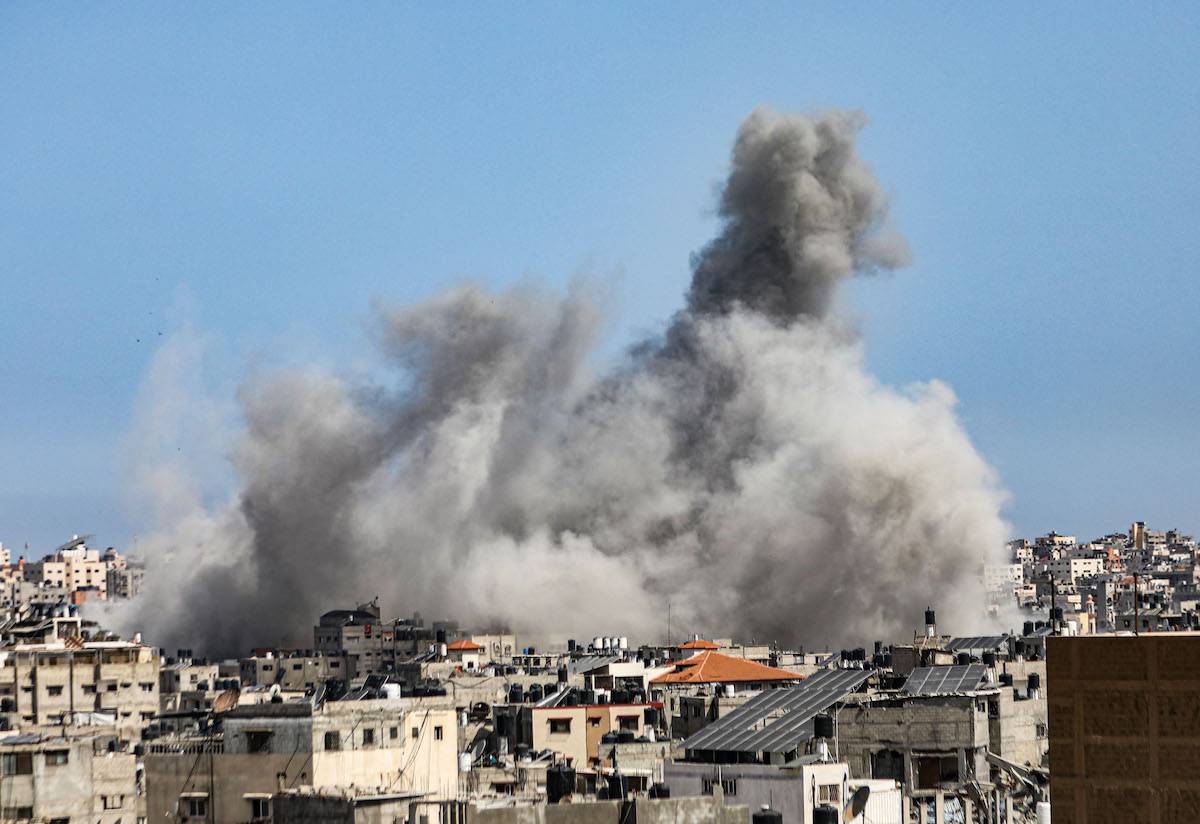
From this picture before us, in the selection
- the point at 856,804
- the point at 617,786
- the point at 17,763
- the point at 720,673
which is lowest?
the point at 856,804

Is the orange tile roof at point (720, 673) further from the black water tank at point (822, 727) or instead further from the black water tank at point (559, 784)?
the black water tank at point (559, 784)

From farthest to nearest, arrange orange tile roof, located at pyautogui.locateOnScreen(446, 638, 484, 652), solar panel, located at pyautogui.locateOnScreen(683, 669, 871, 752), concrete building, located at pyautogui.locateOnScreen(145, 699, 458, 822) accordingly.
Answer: orange tile roof, located at pyautogui.locateOnScreen(446, 638, 484, 652) < solar panel, located at pyautogui.locateOnScreen(683, 669, 871, 752) < concrete building, located at pyautogui.locateOnScreen(145, 699, 458, 822)

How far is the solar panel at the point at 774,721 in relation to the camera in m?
22.5

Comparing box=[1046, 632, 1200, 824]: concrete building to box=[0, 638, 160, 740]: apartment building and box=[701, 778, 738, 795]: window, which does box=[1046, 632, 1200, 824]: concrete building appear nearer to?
box=[701, 778, 738, 795]: window

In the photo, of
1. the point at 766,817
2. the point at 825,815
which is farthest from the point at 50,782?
the point at 766,817

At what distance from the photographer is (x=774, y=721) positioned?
2478cm

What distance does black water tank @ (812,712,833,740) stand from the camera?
2427cm

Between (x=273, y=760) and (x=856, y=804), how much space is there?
16.5ft

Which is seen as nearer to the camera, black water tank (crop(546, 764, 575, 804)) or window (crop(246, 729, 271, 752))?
black water tank (crop(546, 764, 575, 804))

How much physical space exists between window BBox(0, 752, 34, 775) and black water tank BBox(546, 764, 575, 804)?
542 cm

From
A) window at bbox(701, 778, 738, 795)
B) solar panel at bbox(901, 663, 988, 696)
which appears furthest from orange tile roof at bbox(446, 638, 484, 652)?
window at bbox(701, 778, 738, 795)

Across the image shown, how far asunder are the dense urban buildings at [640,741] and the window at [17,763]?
0.04 m

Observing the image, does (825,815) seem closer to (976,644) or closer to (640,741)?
(640,741)

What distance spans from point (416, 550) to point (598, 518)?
727 cm
